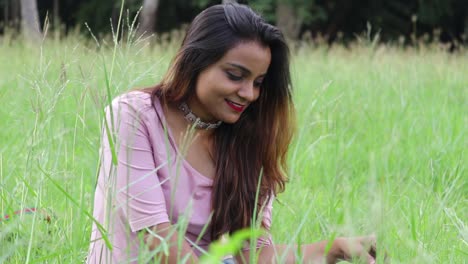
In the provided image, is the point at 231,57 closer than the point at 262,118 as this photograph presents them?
Yes

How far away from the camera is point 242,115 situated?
237 cm

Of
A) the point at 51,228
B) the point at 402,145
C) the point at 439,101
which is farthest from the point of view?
the point at 439,101

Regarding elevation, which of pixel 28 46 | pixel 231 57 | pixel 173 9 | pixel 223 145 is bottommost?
pixel 173 9

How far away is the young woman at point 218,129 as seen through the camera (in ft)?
6.85

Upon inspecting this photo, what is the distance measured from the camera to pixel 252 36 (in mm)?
2215

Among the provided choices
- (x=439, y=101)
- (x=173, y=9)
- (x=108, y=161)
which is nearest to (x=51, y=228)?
(x=108, y=161)

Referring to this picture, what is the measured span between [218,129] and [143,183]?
46 cm

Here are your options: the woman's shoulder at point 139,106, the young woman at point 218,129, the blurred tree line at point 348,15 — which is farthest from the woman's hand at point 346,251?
the blurred tree line at point 348,15

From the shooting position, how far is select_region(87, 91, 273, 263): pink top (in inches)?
76.7

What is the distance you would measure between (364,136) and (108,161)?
252cm

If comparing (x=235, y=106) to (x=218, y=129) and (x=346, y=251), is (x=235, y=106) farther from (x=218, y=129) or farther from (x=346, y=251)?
(x=346, y=251)

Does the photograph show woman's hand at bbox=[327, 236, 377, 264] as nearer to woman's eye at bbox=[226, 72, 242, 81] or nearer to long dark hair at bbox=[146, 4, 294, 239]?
long dark hair at bbox=[146, 4, 294, 239]

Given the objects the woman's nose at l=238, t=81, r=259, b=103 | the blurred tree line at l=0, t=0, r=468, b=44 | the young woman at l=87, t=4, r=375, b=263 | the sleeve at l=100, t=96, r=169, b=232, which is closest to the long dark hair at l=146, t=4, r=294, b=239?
the young woman at l=87, t=4, r=375, b=263

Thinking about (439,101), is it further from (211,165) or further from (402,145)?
(211,165)
